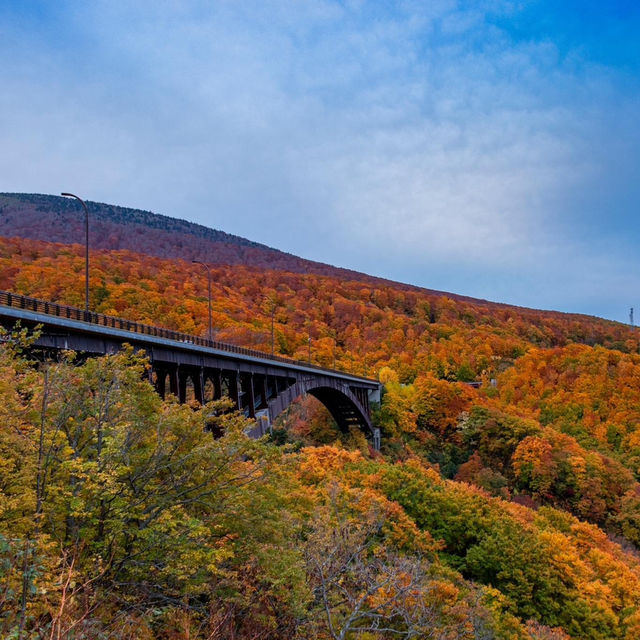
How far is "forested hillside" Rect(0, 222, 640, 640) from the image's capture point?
816 cm

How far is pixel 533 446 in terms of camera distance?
46.9 metres

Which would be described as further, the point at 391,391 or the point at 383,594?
the point at 391,391

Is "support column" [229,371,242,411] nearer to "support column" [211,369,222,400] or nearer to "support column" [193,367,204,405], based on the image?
"support column" [211,369,222,400]

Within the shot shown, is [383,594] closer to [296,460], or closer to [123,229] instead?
[296,460]

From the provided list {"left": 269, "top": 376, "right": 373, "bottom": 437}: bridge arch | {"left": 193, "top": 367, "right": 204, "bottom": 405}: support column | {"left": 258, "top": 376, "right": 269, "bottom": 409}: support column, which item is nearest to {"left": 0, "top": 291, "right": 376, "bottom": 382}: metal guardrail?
{"left": 258, "top": 376, "right": 269, "bottom": 409}: support column

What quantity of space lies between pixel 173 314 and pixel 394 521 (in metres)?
52.7

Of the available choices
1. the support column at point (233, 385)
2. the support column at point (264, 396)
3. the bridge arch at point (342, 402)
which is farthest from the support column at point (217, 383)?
the bridge arch at point (342, 402)

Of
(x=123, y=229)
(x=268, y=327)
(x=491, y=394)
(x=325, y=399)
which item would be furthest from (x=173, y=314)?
(x=123, y=229)

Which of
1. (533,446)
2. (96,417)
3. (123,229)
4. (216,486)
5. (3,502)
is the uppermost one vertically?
(123,229)

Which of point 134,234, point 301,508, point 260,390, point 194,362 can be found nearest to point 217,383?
point 194,362

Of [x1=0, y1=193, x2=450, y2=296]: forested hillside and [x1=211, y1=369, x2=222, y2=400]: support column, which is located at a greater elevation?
[x1=0, y1=193, x2=450, y2=296]: forested hillside

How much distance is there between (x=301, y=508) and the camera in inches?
691

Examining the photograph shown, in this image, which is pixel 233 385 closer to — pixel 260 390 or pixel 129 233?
pixel 260 390

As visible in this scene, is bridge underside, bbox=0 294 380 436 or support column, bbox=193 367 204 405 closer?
bridge underside, bbox=0 294 380 436
